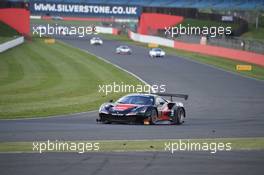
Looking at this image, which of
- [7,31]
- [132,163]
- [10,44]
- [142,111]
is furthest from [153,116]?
[7,31]

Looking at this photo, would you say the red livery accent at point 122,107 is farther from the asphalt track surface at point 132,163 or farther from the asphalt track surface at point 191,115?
the asphalt track surface at point 132,163

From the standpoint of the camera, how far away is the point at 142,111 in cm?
2384

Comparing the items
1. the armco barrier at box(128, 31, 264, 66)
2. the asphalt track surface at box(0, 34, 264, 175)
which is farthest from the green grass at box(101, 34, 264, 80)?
the asphalt track surface at box(0, 34, 264, 175)

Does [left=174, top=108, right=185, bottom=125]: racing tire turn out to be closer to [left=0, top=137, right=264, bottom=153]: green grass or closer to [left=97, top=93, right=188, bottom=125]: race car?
[left=97, top=93, right=188, bottom=125]: race car

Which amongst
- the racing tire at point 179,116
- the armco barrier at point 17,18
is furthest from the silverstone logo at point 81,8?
the racing tire at point 179,116

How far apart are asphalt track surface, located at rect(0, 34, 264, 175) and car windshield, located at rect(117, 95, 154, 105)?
1302mm

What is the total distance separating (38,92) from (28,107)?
654 centimetres

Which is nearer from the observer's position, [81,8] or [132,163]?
[132,163]

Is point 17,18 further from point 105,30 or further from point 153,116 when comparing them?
point 153,116

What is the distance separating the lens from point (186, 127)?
23.1m

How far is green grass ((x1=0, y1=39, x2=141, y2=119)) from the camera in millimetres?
30109

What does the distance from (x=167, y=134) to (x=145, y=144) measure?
2945mm

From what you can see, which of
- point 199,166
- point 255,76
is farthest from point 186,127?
point 255,76

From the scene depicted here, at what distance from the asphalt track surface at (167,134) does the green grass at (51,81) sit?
2.43 m
